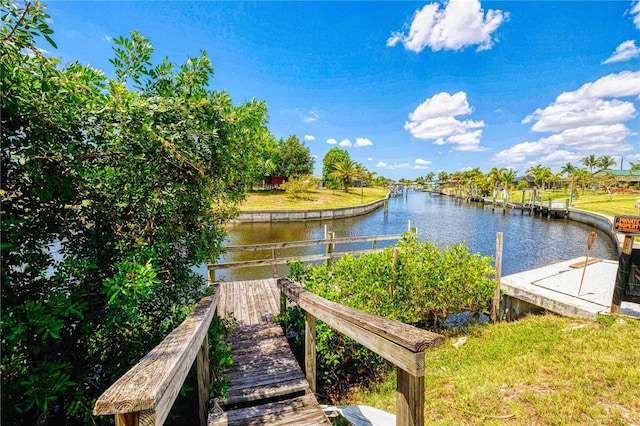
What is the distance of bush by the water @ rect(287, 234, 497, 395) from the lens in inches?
162

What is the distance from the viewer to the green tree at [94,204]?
1.80m

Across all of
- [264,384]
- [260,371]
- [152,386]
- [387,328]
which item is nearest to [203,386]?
[264,384]

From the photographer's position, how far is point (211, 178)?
2715 millimetres

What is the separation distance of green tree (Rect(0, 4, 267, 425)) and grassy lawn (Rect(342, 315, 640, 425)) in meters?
3.02

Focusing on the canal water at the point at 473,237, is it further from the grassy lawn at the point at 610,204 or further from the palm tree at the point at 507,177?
the palm tree at the point at 507,177

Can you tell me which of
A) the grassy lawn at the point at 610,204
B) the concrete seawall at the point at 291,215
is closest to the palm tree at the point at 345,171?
the concrete seawall at the point at 291,215

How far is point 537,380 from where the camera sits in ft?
12.2

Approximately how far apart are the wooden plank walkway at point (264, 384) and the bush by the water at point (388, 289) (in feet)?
1.85

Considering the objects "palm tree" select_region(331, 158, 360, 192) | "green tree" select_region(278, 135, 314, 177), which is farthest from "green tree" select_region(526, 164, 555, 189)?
"green tree" select_region(278, 135, 314, 177)

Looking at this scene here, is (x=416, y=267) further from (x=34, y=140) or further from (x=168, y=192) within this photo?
(x=34, y=140)

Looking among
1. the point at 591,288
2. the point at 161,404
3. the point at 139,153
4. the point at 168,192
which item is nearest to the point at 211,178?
the point at 168,192

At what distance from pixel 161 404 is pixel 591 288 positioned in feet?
32.0

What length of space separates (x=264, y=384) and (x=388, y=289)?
10.5 ft

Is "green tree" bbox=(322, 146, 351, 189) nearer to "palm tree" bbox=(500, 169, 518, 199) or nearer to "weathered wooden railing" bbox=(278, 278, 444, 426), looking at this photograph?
"palm tree" bbox=(500, 169, 518, 199)
